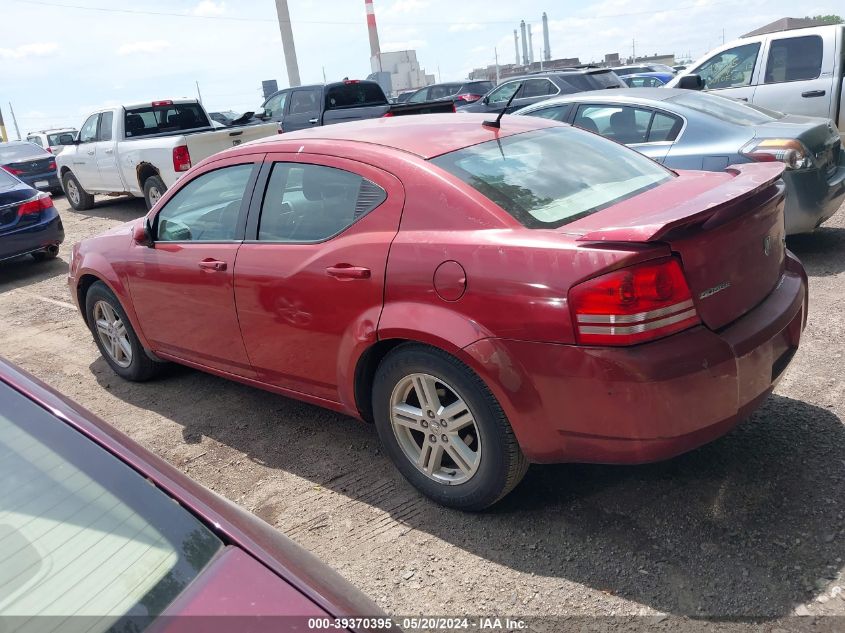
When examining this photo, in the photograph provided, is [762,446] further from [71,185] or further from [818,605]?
[71,185]

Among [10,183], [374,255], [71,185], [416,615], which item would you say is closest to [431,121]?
[374,255]

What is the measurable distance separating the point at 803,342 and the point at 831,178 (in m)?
2.21

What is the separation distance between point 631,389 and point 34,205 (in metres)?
8.90

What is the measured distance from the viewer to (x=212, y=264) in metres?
3.91

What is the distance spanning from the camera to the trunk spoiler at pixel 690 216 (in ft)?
8.32

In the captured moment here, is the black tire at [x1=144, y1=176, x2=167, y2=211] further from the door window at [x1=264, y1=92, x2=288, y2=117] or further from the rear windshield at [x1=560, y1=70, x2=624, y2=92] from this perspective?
the rear windshield at [x1=560, y1=70, x2=624, y2=92]

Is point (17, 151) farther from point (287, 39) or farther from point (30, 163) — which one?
point (287, 39)

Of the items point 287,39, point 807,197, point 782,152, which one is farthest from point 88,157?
point 287,39

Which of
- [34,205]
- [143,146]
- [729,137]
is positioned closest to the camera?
[729,137]

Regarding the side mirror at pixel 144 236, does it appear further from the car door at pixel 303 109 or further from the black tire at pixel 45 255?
the car door at pixel 303 109

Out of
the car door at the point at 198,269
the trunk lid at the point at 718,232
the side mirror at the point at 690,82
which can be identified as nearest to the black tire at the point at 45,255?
the car door at the point at 198,269

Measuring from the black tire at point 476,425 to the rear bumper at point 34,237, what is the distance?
7.58 meters

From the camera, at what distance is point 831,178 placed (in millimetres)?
5984

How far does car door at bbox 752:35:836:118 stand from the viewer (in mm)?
8211
